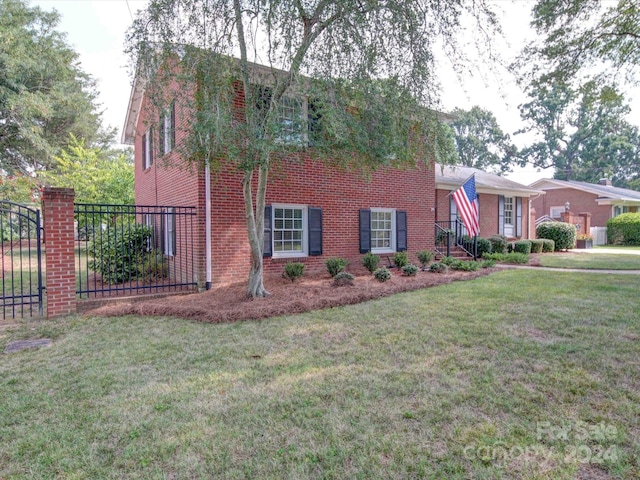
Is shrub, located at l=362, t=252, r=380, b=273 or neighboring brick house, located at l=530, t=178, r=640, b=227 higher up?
neighboring brick house, located at l=530, t=178, r=640, b=227

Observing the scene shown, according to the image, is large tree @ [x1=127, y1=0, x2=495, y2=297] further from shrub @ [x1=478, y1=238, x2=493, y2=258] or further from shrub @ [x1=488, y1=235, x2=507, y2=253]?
shrub @ [x1=488, y1=235, x2=507, y2=253]

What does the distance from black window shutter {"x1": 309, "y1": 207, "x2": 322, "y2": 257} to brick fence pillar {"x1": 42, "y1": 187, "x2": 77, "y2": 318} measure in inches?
197

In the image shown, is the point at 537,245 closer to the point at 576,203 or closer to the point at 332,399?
the point at 332,399

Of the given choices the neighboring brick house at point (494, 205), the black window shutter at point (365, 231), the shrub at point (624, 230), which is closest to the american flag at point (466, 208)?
the black window shutter at point (365, 231)

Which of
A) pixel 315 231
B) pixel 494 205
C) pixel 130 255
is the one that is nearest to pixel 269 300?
pixel 315 231

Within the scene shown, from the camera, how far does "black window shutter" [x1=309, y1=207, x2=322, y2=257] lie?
9.55 meters

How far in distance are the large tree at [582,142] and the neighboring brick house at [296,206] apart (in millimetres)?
37971

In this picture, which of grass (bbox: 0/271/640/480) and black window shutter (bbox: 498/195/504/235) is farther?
black window shutter (bbox: 498/195/504/235)

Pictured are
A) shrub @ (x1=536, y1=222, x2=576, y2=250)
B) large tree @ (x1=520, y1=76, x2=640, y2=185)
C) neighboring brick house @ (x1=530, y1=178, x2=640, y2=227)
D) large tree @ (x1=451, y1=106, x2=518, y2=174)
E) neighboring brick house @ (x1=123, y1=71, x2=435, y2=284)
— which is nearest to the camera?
neighboring brick house @ (x1=123, y1=71, x2=435, y2=284)

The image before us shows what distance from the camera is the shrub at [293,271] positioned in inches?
338

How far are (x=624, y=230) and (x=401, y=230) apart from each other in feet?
65.9

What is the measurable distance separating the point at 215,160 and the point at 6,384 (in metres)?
4.15

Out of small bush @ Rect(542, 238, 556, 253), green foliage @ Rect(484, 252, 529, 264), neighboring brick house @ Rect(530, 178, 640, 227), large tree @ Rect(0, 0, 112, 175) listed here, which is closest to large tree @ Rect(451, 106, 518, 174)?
neighboring brick house @ Rect(530, 178, 640, 227)

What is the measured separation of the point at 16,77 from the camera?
56.1 ft
